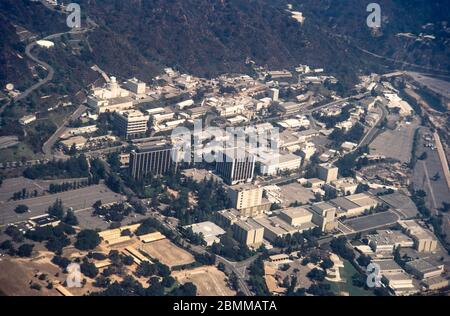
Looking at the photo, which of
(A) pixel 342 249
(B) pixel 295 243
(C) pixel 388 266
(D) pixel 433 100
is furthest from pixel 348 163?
(D) pixel 433 100

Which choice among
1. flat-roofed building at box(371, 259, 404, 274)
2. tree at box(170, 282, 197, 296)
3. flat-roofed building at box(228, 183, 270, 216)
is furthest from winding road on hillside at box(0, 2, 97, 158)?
flat-roofed building at box(371, 259, 404, 274)

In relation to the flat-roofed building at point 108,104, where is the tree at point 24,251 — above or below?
→ below

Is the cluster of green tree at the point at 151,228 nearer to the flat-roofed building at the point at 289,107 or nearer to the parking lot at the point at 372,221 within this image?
the parking lot at the point at 372,221

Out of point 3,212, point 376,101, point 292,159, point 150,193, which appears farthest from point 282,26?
point 3,212

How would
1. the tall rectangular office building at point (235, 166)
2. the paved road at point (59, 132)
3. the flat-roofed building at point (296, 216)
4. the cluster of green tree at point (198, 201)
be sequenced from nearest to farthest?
the cluster of green tree at point (198, 201), the flat-roofed building at point (296, 216), the tall rectangular office building at point (235, 166), the paved road at point (59, 132)

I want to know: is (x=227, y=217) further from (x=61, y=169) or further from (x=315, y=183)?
(x=61, y=169)

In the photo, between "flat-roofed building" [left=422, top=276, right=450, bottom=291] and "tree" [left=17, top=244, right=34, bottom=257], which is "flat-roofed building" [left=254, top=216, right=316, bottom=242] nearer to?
"flat-roofed building" [left=422, top=276, right=450, bottom=291]

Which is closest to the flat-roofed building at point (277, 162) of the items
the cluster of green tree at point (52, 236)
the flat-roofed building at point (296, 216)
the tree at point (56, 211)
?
the flat-roofed building at point (296, 216)
